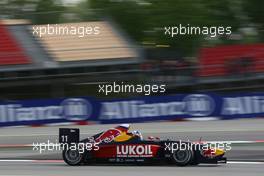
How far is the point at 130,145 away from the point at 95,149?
796 mm

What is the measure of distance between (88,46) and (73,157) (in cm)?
1670

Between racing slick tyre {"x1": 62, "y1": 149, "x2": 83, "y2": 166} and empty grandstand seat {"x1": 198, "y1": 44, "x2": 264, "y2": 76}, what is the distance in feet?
46.8

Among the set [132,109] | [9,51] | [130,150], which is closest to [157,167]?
[130,150]

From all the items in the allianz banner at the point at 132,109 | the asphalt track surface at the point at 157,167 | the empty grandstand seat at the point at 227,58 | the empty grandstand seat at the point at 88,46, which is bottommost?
the asphalt track surface at the point at 157,167

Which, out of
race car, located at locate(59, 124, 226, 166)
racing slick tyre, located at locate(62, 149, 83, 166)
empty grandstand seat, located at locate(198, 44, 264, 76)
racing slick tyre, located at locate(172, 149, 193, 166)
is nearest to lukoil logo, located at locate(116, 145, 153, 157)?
race car, located at locate(59, 124, 226, 166)

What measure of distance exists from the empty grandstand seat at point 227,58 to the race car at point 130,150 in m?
14.3

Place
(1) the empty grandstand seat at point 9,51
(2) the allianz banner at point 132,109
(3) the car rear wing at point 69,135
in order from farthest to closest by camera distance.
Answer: (1) the empty grandstand seat at point 9,51 < (2) the allianz banner at point 132,109 < (3) the car rear wing at point 69,135

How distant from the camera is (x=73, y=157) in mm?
13469

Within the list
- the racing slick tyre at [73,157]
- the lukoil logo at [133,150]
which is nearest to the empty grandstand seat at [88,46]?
the racing slick tyre at [73,157]

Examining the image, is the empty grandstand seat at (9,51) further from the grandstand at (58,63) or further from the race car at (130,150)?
the race car at (130,150)

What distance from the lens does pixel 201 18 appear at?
32.4 m

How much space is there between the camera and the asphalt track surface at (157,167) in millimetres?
12102

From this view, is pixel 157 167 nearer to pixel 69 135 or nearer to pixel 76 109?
pixel 69 135

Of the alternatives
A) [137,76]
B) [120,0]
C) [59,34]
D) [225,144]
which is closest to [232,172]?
[225,144]
